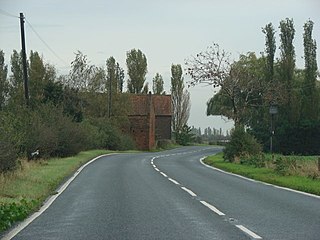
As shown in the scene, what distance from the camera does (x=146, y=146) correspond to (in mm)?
84438

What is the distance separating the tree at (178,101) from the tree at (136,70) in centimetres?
869

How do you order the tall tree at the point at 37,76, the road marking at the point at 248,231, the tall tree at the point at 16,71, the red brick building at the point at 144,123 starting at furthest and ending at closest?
the red brick building at the point at 144,123 → the tall tree at the point at 16,71 → the tall tree at the point at 37,76 → the road marking at the point at 248,231

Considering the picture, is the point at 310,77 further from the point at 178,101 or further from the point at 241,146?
the point at 178,101

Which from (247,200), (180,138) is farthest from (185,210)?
(180,138)

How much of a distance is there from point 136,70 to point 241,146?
68.6 m

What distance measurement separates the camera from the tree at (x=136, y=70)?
339 ft

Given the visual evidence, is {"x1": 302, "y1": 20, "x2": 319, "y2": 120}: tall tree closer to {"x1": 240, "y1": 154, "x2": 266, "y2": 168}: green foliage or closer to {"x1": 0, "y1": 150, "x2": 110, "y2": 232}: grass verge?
{"x1": 240, "y1": 154, "x2": 266, "y2": 168}: green foliage

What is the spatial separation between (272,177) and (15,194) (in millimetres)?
12111

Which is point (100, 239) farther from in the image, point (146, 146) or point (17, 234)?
point (146, 146)

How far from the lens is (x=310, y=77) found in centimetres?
6800

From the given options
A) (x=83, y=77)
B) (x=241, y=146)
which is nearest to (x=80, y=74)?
(x=83, y=77)

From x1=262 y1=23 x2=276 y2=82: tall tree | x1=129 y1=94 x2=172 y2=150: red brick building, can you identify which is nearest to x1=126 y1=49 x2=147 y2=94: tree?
x1=129 y1=94 x2=172 y2=150: red brick building

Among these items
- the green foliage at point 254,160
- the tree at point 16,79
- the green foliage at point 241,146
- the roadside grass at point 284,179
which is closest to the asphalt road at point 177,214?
the roadside grass at point 284,179

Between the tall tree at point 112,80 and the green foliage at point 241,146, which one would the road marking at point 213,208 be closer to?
the green foliage at point 241,146
